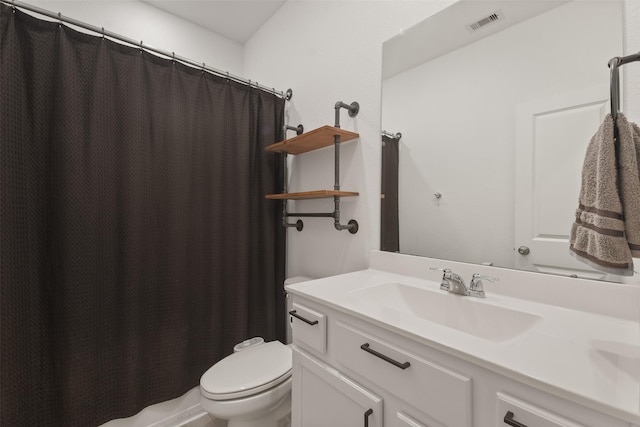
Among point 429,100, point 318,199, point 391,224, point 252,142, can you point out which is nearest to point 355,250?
point 391,224

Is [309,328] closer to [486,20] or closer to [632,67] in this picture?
[632,67]

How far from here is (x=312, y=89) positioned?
1.71m

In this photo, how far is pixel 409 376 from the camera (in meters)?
0.65

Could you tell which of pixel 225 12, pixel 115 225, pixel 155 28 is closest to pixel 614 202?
pixel 115 225

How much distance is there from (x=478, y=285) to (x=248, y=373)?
3.43 ft

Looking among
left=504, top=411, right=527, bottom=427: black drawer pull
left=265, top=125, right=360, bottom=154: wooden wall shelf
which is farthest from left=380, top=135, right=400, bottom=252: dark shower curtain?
left=504, top=411, right=527, bottom=427: black drawer pull

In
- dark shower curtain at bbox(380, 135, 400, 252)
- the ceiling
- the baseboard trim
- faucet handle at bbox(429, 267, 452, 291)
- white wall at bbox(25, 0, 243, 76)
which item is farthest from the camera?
the ceiling

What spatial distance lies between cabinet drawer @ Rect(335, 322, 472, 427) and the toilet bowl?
548mm

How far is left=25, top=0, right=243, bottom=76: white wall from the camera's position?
1.65m

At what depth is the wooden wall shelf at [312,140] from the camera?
133cm

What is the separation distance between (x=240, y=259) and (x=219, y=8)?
1.85 meters

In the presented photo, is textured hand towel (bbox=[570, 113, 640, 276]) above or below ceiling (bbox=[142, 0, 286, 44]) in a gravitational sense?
below

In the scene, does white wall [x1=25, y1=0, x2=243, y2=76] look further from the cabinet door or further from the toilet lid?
the cabinet door

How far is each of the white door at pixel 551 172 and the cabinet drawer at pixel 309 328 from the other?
2.35 feet
